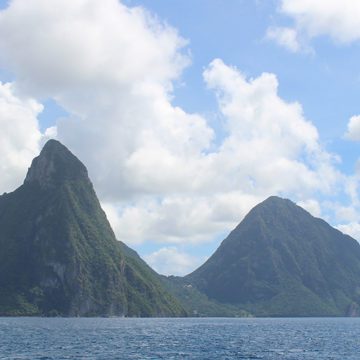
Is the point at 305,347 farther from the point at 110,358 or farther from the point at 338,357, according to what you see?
the point at 110,358

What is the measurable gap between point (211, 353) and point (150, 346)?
17.9m

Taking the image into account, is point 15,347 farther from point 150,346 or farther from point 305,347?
point 305,347

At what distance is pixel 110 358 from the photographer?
106m

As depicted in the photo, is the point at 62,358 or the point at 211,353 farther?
the point at 211,353

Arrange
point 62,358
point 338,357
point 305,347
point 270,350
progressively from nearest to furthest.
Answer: point 62,358, point 338,357, point 270,350, point 305,347

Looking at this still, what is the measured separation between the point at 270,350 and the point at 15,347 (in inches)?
2077

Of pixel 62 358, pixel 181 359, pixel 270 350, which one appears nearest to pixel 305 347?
pixel 270 350

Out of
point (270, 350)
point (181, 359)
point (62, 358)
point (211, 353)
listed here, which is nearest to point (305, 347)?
point (270, 350)

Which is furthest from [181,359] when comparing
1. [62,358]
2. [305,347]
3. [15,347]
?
[305,347]

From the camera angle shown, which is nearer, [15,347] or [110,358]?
[110,358]

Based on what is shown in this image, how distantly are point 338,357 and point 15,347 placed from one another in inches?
2530

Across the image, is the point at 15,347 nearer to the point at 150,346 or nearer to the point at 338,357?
the point at 150,346

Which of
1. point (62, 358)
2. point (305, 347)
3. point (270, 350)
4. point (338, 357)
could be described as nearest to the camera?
point (62, 358)

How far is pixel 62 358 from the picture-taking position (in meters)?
104
